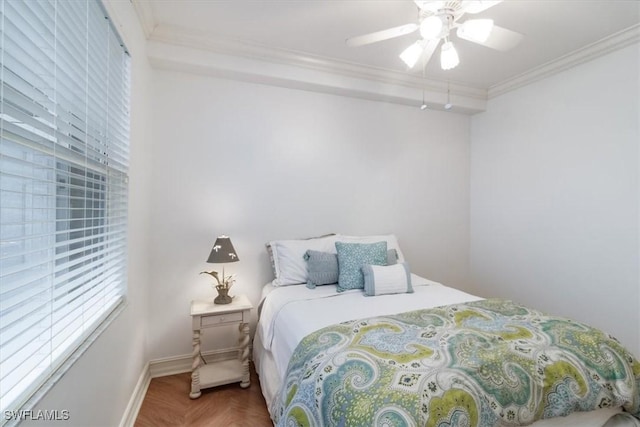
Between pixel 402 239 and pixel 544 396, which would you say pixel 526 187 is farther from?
pixel 544 396

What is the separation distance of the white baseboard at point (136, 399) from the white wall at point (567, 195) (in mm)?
3409

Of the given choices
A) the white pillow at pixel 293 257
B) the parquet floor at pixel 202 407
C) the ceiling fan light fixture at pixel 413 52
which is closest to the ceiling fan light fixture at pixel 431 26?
the ceiling fan light fixture at pixel 413 52

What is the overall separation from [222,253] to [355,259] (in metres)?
1.02

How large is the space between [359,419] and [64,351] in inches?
40.7

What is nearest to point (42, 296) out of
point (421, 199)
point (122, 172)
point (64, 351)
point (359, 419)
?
point (64, 351)

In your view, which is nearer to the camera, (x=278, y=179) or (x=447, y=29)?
(x=447, y=29)

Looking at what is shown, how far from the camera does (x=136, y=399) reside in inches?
74.9

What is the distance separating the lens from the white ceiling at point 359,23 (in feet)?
6.21

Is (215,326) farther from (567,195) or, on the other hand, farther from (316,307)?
(567,195)

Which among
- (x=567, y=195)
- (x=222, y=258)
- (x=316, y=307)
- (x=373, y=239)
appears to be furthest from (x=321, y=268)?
(x=567, y=195)

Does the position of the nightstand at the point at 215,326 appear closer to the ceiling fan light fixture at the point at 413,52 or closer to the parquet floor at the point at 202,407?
the parquet floor at the point at 202,407

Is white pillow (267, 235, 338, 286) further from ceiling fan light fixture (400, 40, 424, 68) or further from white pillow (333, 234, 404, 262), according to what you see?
ceiling fan light fixture (400, 40, 424, 68)

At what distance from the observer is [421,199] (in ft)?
10.8

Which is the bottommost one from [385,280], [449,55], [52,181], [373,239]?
[385,280]
